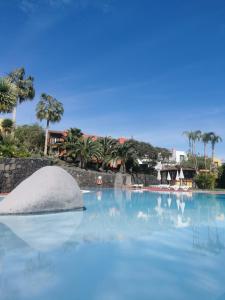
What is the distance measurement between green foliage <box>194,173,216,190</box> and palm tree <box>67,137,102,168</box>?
13996 millimetres

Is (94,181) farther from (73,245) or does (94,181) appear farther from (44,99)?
(73,245)

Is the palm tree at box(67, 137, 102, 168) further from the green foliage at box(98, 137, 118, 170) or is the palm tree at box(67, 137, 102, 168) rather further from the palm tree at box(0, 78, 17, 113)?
the palm tree at box(0, 78, 17, 113)

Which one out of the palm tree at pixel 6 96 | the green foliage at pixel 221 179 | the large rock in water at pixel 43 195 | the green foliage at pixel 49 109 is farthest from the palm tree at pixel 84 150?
the large rock in water at pixel 43 195

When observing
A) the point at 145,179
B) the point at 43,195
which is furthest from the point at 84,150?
the point at 43,195

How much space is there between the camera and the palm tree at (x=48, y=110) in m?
41.5

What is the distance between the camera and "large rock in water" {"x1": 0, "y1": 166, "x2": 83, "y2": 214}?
40.0ft

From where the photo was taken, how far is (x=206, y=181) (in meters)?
39.7

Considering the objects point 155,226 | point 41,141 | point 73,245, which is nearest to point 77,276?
point 73,245

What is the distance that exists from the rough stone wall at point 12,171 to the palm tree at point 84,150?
65.7ft

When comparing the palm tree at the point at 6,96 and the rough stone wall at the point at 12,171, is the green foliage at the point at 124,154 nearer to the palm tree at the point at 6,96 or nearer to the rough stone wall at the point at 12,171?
the palm tree at the point at 6,96

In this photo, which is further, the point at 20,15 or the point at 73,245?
the point at 20,15

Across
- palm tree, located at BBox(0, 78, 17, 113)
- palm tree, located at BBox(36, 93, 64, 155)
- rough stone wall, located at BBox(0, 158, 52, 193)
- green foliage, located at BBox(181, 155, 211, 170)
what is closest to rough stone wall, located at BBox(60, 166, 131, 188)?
palm tree, located at BBox(36, 93, 64, 155)

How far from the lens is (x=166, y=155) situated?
165 feet

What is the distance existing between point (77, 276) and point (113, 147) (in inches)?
1521
